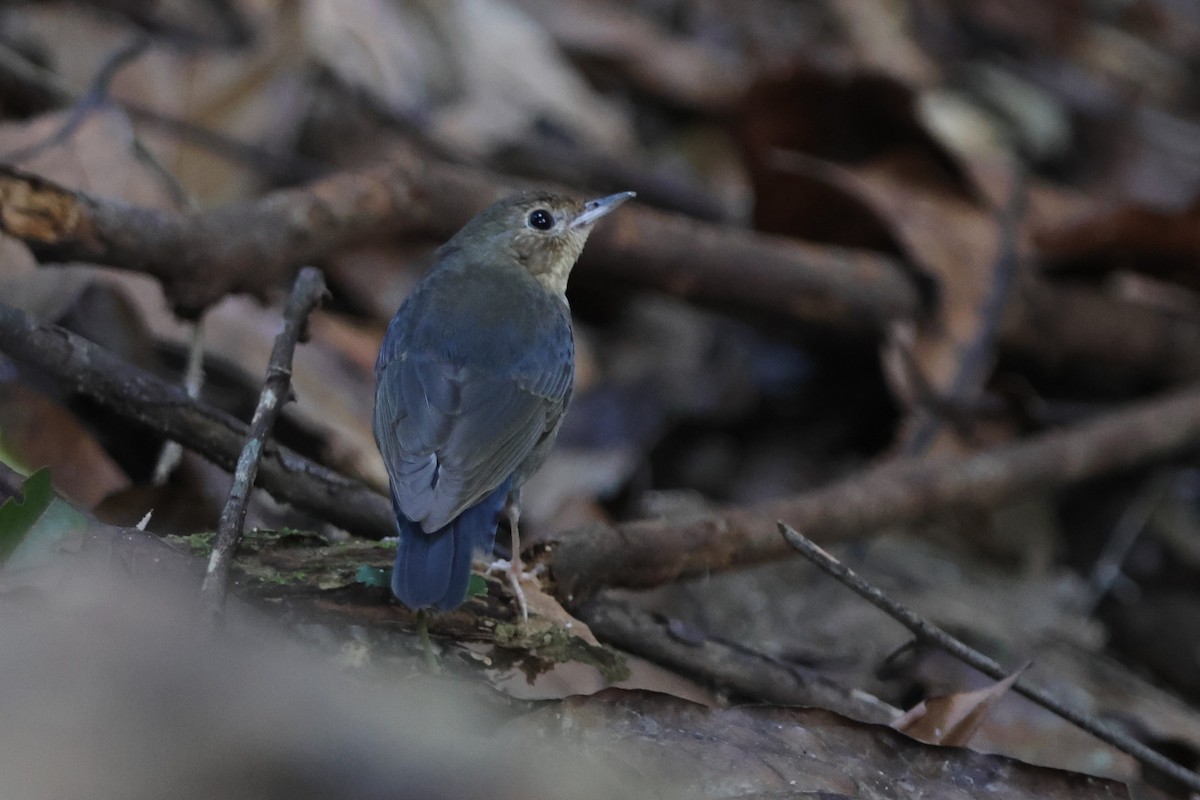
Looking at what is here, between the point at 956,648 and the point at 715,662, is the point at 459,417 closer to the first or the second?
the point at 715,662

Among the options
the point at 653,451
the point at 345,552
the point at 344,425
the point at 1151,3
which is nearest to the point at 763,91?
the point at 653,451

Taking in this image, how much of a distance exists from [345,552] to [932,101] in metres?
5.82

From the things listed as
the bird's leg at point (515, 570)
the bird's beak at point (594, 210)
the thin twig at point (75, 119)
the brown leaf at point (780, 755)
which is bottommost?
the brown leaf at point (780, 755)

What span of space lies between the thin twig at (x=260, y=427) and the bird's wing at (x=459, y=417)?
32 centimetres

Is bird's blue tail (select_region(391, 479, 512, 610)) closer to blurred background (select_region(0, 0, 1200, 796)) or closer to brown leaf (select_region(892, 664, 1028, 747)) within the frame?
blurred background (select_region(0, 0, 1200, 796))

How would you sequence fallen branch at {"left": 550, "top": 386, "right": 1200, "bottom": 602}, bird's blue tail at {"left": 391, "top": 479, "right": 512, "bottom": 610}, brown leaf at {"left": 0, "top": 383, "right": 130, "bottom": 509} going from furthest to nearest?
brown leaf at {"left": 0, "top": 383, "right": 130, "bottom": 509} < fallen branch at {"left": 550, "top": 386, "right": 1200, "bottom": 602} < bird's blue tail at {"left": 391, "top": 479, "right": 512, "bottom": 610}

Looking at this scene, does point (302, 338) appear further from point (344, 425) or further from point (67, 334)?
point (344, 425)

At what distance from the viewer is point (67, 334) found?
299cm

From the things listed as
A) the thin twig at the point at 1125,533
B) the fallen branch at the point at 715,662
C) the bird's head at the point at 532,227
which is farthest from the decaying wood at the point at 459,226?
the fallen branch at the point at 715,662

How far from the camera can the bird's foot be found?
288cm

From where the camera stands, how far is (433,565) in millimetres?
2648

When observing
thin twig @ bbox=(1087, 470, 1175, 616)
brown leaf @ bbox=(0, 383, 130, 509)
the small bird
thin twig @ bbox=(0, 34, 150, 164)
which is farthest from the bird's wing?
thin twig @ bbox=(1087, 470, 1175, 616)

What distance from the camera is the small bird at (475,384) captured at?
284 centimetres

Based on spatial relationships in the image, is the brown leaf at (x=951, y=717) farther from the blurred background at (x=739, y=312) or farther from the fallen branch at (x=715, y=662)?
the blurred background at (x=739, y=312)
